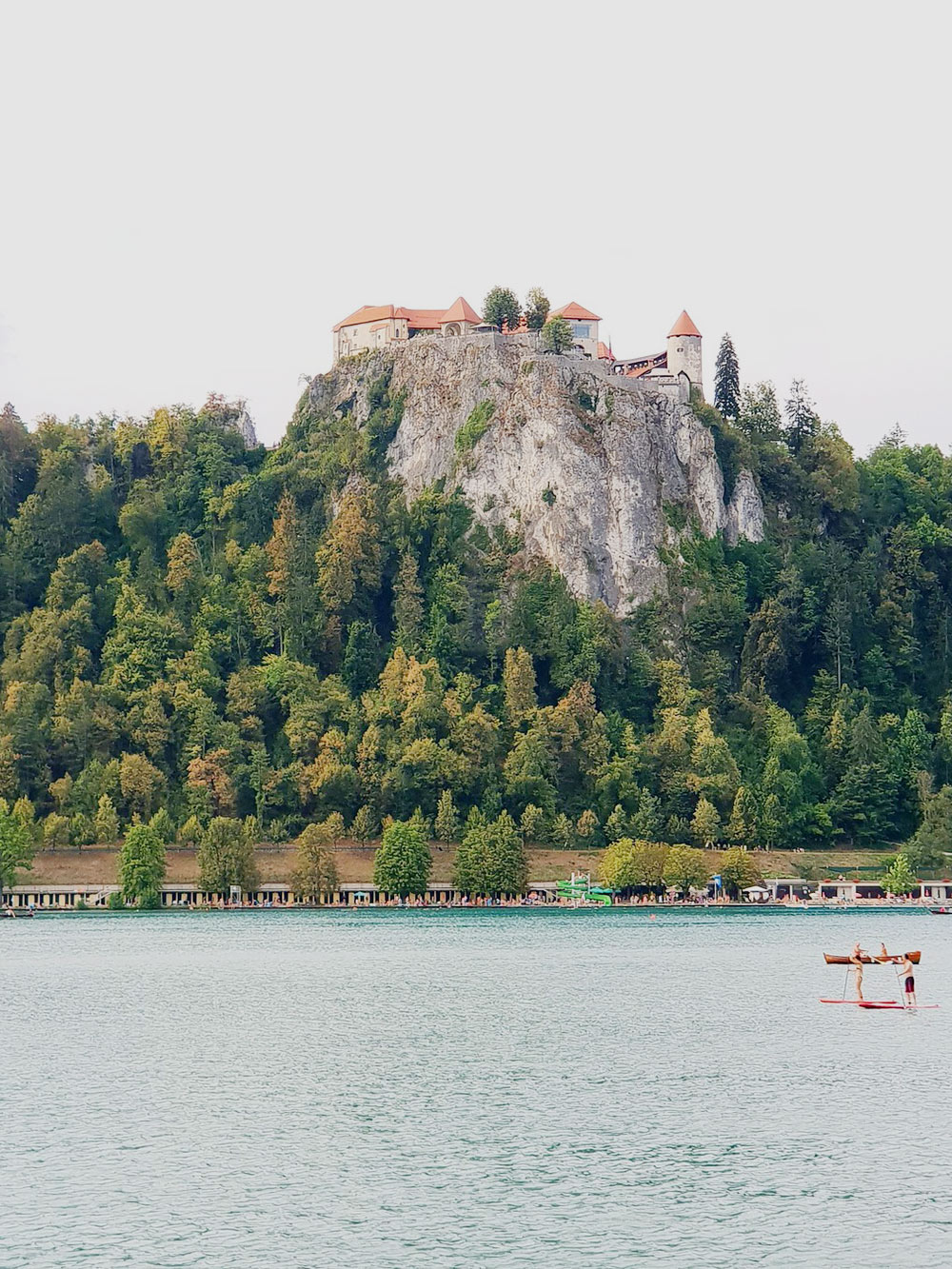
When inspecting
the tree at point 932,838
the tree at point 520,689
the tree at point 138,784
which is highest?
the tree at point 520,689

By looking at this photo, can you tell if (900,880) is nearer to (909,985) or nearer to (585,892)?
(585,892)

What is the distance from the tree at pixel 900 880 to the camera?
177 m

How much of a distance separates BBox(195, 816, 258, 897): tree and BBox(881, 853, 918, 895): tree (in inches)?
2340

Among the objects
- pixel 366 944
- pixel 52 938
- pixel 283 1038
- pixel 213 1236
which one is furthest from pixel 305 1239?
pixel 52 938

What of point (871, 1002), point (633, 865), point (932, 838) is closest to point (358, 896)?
point (633, 865)

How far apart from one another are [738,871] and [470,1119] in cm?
12329

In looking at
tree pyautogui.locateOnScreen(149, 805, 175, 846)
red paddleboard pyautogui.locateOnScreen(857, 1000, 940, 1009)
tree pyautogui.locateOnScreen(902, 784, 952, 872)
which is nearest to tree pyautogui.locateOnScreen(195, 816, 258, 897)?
tree pyautogui.locateOnScreen(149, 805, 175, 846)

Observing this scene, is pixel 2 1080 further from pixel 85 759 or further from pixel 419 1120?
pixel 85 759

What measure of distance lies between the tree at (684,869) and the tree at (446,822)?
20.9 m

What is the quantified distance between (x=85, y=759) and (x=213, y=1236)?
496ft

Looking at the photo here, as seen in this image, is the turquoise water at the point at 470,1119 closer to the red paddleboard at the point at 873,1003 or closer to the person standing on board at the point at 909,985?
the red paddleboard at the point at 873,1003

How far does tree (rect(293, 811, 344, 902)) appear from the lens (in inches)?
6658

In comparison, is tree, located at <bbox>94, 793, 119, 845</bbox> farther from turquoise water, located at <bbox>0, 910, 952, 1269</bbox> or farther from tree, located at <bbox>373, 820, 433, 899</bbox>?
turquoise water, located at <bbox>0, 910, 952, 1269</bbox>

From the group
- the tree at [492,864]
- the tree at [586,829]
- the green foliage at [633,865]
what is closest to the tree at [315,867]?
the tree at [492,864]
